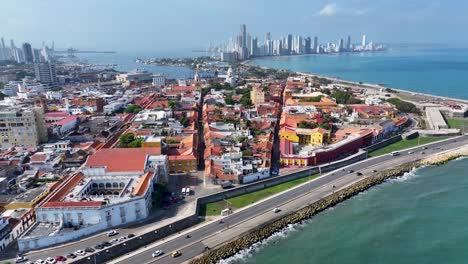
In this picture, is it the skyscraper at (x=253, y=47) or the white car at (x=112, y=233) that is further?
the skyscraper at (x=253, y=47)

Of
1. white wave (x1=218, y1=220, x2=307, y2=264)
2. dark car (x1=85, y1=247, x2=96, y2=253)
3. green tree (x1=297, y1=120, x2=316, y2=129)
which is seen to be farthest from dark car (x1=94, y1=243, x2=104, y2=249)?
green tree (x1=297, y1=120, x2=316, y2=129)

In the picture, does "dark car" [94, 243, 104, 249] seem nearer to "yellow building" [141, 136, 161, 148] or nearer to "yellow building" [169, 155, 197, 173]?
"yellow building" [169, 155, 197, 173]

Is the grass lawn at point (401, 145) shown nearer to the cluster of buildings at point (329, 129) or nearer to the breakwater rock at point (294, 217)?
the cluster of buildings at point (329, 129)

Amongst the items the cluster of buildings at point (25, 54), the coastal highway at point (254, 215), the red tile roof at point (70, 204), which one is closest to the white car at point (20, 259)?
the red tile roof at point (70, 204)

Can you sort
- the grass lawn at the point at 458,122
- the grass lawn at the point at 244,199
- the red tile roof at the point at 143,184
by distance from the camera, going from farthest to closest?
1. the grass lawn at the point at 458,122
2. the grass lawn at the point at 244,199
3. the red tile roof at the point at 143,184

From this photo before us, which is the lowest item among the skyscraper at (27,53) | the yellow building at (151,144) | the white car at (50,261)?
the white car at (50,261)

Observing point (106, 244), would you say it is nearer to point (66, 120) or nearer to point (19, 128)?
point (19, 128)
